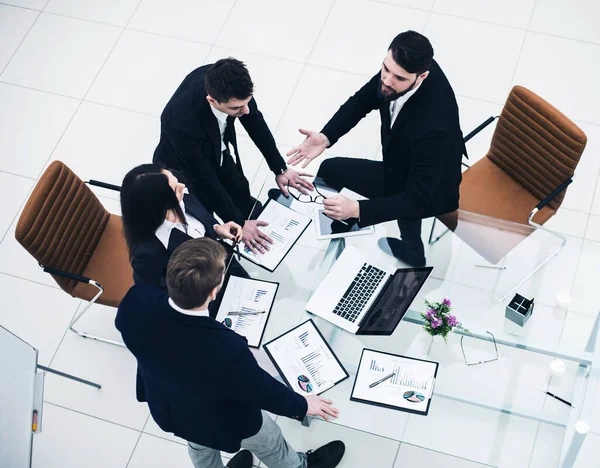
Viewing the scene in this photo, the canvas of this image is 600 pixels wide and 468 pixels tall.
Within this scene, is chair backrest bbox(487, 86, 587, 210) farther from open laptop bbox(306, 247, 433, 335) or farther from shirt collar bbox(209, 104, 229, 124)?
shirt collar bbox(209, 104, 229, 124)

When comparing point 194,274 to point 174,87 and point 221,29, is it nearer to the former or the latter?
point 174,87

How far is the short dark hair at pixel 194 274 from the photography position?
196 cm

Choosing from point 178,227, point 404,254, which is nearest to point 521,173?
point 404,254

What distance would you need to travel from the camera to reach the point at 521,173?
3207 millimetres

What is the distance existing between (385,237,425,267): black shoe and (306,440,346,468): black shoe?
1.03 meters

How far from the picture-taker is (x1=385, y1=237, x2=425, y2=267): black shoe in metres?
2.72

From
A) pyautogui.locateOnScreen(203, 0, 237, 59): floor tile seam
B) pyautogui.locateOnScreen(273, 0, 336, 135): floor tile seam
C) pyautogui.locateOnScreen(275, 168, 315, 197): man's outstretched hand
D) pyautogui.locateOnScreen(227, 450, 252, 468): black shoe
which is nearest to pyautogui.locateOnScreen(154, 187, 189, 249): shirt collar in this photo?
pyautogui.locateOnScreen(275, 168, 315, 197): man's outstretched hand

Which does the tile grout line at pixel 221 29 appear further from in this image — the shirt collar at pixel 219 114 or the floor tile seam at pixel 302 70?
the shirt collar at pixel 219 114

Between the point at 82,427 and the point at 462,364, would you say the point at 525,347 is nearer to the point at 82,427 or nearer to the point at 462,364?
the point at 462,364

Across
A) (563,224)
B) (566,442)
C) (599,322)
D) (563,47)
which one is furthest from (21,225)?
(563,47)

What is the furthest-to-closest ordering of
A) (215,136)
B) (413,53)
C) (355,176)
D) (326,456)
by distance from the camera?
(355,176) < (326,456) < (215,136) < (413,53)

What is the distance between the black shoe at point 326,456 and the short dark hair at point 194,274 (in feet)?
4.48

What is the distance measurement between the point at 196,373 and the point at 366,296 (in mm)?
922

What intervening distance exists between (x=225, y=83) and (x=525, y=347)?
1693 millimetres
